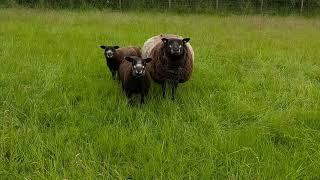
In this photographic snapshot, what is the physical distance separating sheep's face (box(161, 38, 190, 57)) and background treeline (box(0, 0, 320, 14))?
1539 centimetres

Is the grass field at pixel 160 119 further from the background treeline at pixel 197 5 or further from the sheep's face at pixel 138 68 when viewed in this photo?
the background treeline at pixel 197 5

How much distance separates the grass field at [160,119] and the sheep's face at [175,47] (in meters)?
0.71

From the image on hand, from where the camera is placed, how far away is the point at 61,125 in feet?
18.1

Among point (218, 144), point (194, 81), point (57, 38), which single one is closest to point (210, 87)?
point (194, 81)

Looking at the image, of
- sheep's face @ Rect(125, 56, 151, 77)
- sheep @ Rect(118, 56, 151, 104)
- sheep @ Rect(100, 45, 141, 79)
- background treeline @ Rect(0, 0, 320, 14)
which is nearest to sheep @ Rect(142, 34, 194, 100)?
sheep @ Rect(118, 56, 151, 104)

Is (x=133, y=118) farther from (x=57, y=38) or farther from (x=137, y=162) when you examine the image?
(x=57, y=38)

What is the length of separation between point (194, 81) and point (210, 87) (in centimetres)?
40

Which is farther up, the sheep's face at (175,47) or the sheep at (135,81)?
the sheep's face at (175,47)

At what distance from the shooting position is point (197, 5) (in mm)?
22625

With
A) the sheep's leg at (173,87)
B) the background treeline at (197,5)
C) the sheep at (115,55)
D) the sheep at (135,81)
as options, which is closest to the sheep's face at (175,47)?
the sheep at (135,81)

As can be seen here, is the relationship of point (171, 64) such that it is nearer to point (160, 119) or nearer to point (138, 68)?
point (138, 68)

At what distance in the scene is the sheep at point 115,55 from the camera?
25.2 feet

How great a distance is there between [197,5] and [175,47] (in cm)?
1675

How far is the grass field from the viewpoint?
14.8 feet
